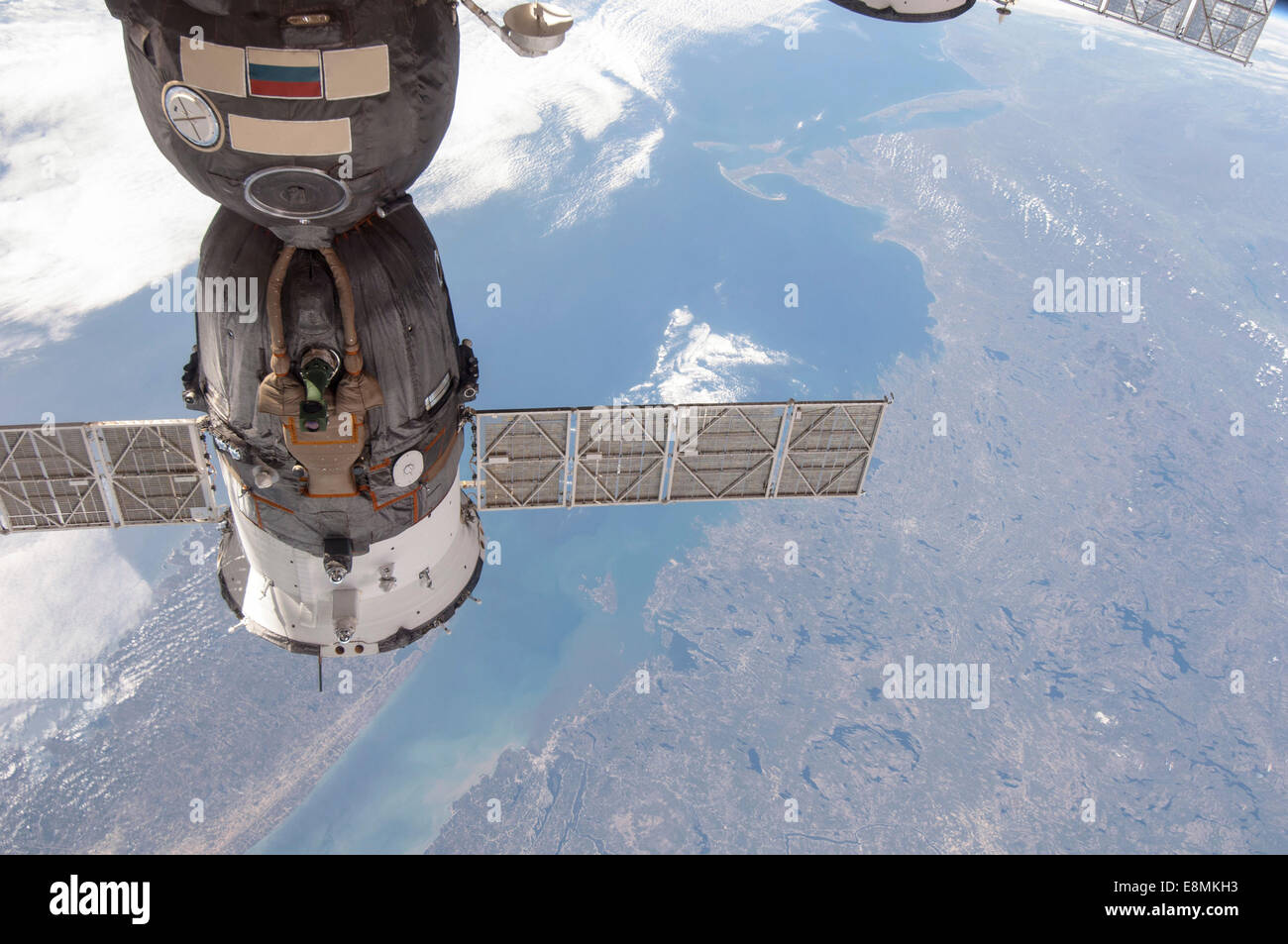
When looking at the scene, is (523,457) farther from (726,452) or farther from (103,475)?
(103,475)

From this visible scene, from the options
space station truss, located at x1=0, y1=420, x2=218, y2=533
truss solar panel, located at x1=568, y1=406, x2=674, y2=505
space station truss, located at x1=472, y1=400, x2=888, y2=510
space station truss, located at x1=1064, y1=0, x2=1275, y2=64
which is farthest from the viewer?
space station truss, located at x1=1064, y1=0, x2=1275, y2=64

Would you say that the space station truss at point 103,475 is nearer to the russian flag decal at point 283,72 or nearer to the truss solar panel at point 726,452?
the russian flag decal at point 283,72

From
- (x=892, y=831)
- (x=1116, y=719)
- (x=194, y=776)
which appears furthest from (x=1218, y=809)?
(x=194, y=776)

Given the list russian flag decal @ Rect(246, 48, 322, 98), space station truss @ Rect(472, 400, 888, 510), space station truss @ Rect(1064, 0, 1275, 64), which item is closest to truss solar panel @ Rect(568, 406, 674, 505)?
space station truss @ Rect(472, 400, 888, 510)

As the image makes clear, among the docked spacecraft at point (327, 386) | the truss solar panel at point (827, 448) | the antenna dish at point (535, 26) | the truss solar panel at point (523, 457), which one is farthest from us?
the truss solar panel at point (827, 448)

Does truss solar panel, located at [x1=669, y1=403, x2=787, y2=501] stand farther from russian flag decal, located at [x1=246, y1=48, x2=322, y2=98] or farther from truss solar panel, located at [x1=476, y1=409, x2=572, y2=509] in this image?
russian flag decal, located at [x1=246, y1=48, x2=322, y2=98]

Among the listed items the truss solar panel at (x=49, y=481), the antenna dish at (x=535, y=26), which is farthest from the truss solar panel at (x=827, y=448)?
the truss solar panel at (x=49, y=481)

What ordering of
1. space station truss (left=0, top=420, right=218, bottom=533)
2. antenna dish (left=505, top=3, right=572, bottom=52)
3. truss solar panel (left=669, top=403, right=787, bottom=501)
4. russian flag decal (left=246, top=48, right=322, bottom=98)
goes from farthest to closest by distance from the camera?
truss solar panel (left=669, top=403, right=787, bottom=501) → space station truss (left=0, top=420, right=218, bottom=533) → antenna dish (left=505, top=3, right=572, bottom=52) → russian flag decal (left=246, top=48, right=322, bottom=98)

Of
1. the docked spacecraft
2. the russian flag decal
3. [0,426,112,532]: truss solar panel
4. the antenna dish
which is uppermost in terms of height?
the antenna dish
